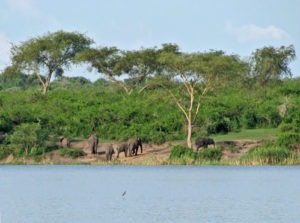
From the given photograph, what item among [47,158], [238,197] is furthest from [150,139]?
[238,197]

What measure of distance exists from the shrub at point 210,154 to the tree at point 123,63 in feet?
75.6

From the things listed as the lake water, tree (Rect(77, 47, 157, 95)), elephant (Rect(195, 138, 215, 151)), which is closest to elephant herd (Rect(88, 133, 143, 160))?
the lake water

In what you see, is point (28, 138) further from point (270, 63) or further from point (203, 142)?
point (270, 63)

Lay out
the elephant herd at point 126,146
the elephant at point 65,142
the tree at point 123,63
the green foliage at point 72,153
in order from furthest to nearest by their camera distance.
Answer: the tree at point 123,63 < the elephant at point 65,142 < the green foliage at point 72,153 < the elephant herd at point 126,146

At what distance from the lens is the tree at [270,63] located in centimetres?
8294

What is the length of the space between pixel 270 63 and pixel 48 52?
17019 mm

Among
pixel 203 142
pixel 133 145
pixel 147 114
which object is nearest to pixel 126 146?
pixel 133 145

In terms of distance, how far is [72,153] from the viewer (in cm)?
6206

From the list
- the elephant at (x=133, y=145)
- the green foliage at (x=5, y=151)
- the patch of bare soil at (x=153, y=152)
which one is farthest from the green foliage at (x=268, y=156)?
the green foliage at (x=5, y=151)

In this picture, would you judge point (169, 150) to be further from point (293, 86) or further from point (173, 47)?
point (173, 47)

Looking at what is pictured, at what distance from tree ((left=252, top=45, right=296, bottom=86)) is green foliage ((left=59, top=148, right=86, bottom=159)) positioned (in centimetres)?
2343

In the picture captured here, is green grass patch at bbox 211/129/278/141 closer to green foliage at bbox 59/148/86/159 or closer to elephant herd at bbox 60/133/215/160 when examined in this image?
elephant herd at bbox 60/133/215/160

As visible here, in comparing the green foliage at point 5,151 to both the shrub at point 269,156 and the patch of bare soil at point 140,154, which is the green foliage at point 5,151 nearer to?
the patch of bare soil at point 140,154

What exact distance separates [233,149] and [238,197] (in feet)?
71.4
